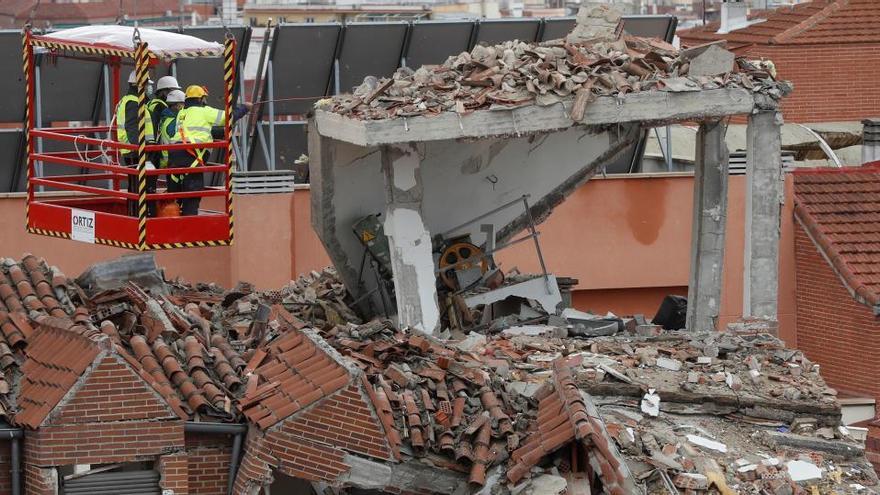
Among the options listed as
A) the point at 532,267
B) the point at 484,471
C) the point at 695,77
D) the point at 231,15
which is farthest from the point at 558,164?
the point at 231,15

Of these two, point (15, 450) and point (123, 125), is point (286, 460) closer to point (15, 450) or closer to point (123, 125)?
point (15, 450)

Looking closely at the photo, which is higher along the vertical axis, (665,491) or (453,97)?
(453,97)

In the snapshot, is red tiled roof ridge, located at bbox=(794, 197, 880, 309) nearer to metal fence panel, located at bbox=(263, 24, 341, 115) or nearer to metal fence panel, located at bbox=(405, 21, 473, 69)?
metal fence panel, located at bbox=(405, 21, 473, 69)

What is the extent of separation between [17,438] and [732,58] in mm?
11062

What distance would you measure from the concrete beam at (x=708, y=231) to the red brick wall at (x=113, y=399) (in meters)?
10.0

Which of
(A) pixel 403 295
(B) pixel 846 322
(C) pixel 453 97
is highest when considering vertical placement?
(C) pixel 453 97

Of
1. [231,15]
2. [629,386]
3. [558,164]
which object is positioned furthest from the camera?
[231,15]

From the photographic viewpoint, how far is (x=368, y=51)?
30.9 meters

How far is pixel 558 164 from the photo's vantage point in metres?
23.7

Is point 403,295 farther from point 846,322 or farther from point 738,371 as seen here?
point 846,322

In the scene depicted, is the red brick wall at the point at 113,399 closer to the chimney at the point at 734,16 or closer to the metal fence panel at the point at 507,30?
the metal fence panel at the point at 507,30

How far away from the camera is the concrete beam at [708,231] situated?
899 inches

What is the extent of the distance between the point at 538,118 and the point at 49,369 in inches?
313

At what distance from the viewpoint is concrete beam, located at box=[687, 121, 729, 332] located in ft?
74.9
